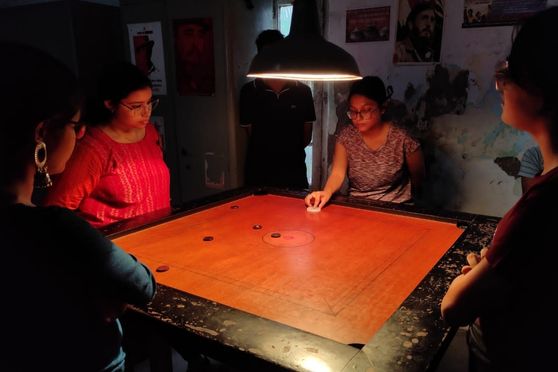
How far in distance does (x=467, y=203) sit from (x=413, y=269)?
1.93 m

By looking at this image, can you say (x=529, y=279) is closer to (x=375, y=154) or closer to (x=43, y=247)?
(x=43, y=247)

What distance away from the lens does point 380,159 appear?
2756 mm

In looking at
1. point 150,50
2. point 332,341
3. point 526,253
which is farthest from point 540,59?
point 150,50

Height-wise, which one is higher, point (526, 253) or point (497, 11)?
point (497, 11)

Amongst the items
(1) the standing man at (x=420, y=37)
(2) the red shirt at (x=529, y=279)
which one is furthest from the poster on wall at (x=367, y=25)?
(2) the red shirt at (x=529, y=279)

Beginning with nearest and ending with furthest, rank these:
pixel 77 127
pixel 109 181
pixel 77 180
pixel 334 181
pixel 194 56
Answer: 1. pixel 77 127
2. pixel 77 180
3. pixel 109 181
4. pixel 334 181
5. pixel 194 56

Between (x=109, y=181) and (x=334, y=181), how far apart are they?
1337 millimetres

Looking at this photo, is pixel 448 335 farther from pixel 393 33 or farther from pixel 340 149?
pixel 393 33

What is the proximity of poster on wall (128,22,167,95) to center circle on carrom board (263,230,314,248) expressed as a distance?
2.57 metres

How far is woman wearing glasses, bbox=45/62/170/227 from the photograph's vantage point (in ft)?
6.87

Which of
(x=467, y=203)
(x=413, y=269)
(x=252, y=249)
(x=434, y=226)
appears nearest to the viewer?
(x=413, y=269)

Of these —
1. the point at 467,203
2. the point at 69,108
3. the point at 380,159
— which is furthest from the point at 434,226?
the point at 69,108

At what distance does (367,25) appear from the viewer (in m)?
3.38

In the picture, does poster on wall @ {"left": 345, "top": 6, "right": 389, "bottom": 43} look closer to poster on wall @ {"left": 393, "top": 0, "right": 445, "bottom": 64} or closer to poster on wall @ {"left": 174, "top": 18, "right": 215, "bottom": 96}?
poster on wall @ {"left": 393, "top": 0, "right": 445, "bottom": 64}
